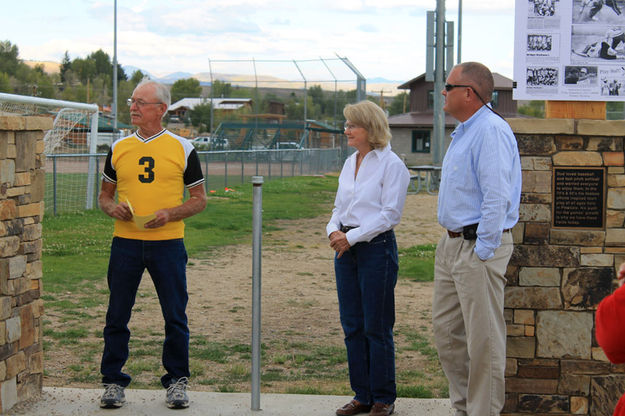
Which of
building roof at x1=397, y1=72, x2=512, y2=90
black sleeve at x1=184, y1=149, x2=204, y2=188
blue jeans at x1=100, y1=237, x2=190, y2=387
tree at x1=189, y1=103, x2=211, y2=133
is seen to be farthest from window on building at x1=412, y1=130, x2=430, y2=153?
blue jeans at x1=100, y1=237, x2=190, y2=387

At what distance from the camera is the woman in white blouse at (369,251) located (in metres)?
4.62

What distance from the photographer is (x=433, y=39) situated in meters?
18.9

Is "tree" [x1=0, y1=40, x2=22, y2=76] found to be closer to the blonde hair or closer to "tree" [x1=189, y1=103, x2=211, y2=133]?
"tree" [x1=189, y1=103, x2=211, y2=133]

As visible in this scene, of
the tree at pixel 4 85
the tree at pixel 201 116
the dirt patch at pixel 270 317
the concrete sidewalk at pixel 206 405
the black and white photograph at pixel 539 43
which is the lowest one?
the dirt patch at pixel 270 317

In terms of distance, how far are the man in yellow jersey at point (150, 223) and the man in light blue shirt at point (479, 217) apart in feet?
5.19

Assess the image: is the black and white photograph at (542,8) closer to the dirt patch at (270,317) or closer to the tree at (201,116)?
the dirt patch at (270,317)

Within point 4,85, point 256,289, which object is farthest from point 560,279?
point 4,85

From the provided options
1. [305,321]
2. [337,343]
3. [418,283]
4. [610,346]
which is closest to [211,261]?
[418,283]

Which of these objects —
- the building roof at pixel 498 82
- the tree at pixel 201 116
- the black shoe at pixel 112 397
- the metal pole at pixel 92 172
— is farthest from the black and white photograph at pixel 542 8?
the tree at pixel 201 116

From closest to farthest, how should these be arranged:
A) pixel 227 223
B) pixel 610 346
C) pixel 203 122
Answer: pixel 610 346, pixel 227 223, pixel 203 122

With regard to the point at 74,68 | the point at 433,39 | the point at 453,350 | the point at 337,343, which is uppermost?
the point at 74,68

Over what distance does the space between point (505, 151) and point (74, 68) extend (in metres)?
112

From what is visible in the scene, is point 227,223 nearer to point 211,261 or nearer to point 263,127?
point 211,261

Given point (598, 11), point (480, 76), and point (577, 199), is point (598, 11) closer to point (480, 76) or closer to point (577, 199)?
point (480, 76)
